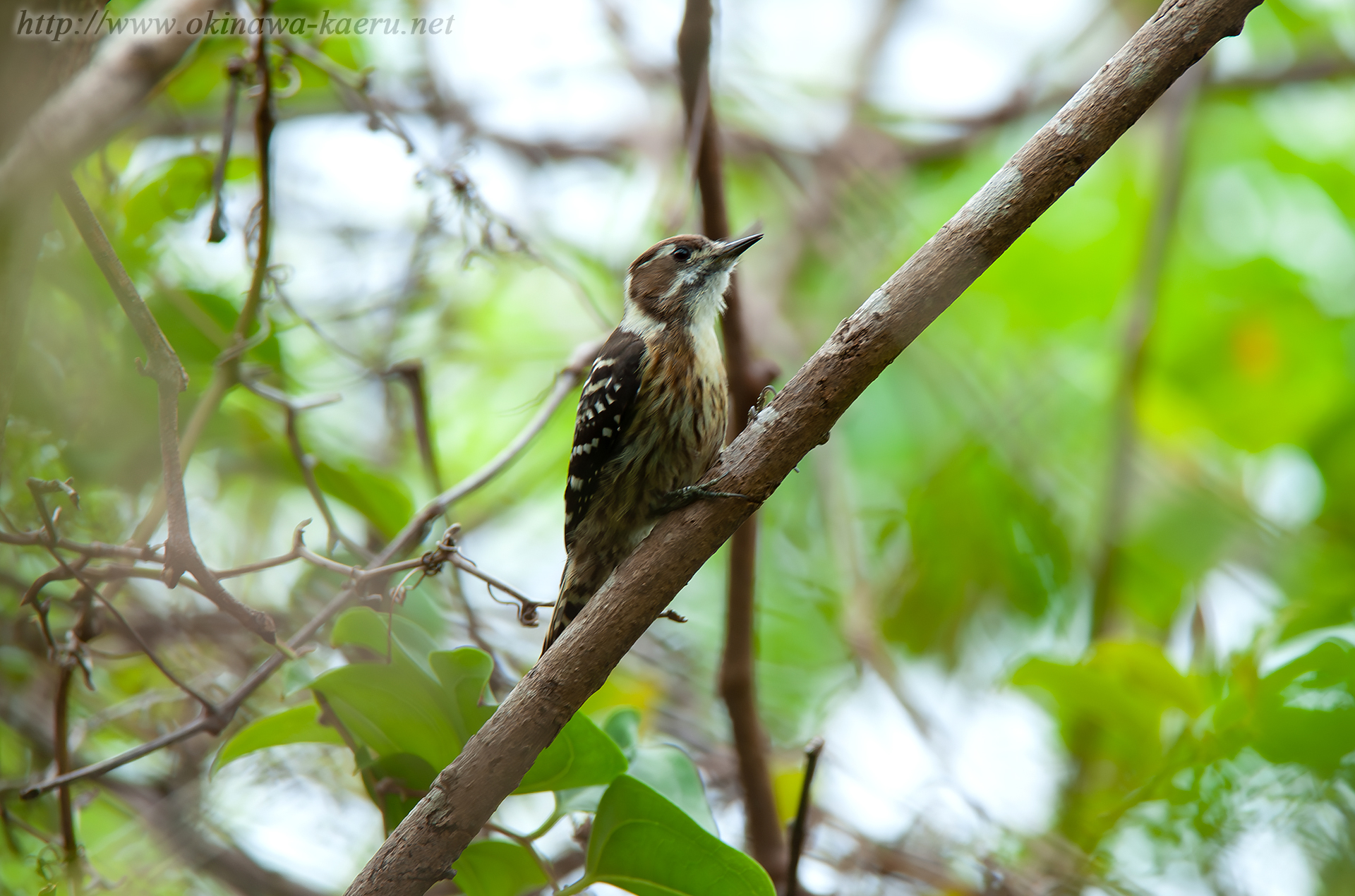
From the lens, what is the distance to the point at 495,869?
2.27 metres

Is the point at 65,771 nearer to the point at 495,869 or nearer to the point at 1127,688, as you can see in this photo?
the point at 495,869

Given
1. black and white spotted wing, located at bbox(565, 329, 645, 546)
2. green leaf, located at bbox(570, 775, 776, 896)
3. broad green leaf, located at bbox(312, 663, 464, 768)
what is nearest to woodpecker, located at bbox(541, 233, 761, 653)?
black and white spotted wing, located at bbox(565, 329, 645, 546)

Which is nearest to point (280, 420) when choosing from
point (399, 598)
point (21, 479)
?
point (21, 479)

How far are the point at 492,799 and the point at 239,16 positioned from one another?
2.72 m

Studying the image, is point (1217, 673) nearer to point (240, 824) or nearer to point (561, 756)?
point (561, 756)

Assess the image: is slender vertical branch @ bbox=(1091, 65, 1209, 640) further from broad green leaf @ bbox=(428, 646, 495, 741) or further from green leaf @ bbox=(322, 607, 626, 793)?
broad green leaf @ bbox=(428, 646, 495, 741)

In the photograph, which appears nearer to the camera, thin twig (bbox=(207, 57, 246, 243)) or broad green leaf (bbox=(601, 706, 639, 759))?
broad green leaf (bbox=(601, 706, 639, 759))

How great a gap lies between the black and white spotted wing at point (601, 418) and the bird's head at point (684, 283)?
229mm

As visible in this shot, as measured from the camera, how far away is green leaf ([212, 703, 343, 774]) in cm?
236

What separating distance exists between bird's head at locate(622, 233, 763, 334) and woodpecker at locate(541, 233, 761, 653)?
18 mm

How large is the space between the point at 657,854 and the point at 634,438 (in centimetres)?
152

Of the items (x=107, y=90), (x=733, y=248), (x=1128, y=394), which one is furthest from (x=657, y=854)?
(x=1128, y=394)

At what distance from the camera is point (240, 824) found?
369cm

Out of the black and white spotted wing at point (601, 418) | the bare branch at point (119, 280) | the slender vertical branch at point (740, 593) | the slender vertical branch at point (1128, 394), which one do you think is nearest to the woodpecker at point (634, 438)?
the black and white spotted wing at point (601, 418)
